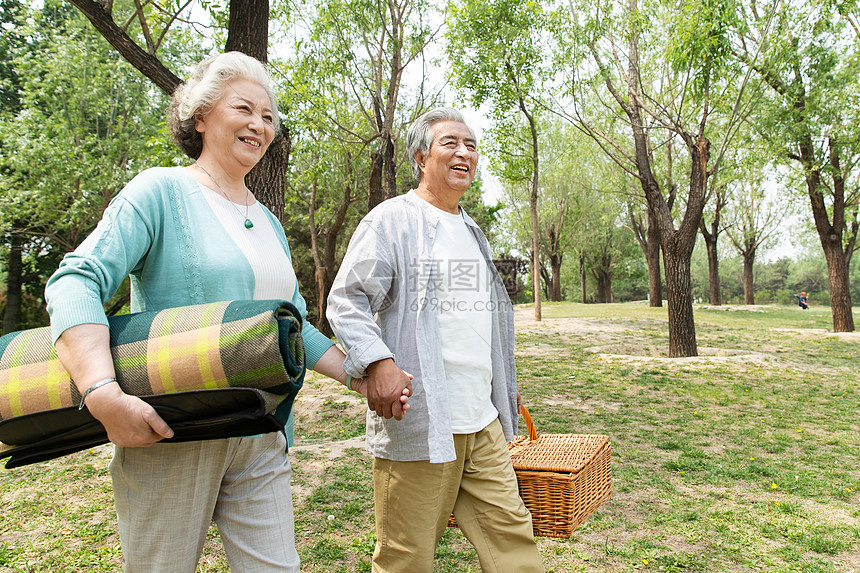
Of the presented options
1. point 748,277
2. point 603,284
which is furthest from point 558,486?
point 603,284

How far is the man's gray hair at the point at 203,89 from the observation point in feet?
5.92

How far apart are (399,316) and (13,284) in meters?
23.6

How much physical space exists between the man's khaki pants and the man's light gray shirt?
0.11 meters

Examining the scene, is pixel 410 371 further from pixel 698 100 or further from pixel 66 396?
pixel 698 100

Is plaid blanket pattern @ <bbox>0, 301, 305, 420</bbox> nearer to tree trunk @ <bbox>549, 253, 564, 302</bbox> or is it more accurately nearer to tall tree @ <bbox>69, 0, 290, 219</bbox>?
tall tree @ <bbox>69, 0, 290, 219</bbox>

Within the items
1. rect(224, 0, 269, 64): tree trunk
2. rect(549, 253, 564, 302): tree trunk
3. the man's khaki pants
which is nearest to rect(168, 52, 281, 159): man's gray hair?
the man's khaki pants

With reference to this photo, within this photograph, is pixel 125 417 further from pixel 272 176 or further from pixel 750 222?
pixel 750 222

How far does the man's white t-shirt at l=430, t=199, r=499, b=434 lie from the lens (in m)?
2.34

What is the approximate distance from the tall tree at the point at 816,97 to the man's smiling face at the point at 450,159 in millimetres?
9468

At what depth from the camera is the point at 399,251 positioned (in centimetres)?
237

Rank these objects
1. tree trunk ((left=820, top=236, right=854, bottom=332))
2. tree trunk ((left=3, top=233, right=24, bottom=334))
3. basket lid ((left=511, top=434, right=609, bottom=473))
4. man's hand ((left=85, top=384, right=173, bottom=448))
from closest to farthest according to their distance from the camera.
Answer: man's hand ((left=85, top=384, right=173, bottom=448)) → basket lid ((left=511, top=434, right=609, bottom=473)) → tree trunk ((left=820, top=236, right=854, bottom=332)) → tree trunk ((left=3, top=233, right=24, bottom=334))

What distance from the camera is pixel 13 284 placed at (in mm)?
20875

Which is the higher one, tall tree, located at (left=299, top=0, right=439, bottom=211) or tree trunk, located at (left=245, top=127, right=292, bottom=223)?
tall tree, located at (left=299, top=0, right=439, bottom=211)

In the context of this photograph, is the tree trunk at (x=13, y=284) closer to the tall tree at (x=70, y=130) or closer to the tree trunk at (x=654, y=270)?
the tall tree at (x=70, y=130)
